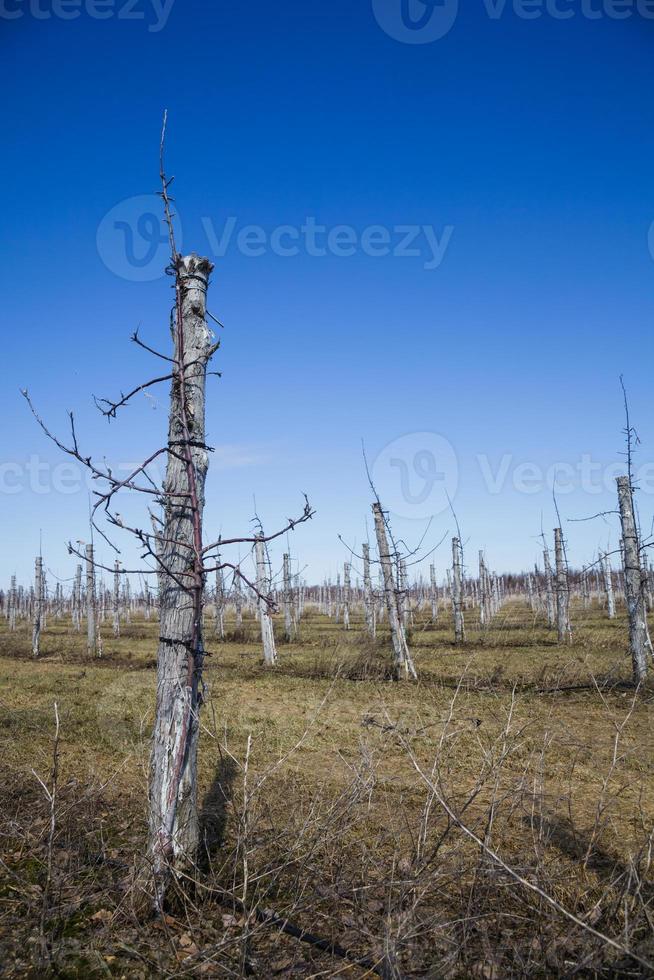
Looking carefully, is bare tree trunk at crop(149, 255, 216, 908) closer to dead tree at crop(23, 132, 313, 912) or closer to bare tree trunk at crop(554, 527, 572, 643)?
dead tree at crop(23, 132, 313, 912)

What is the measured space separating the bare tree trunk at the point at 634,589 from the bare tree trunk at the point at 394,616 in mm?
4982

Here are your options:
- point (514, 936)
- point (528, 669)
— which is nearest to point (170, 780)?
point (514, 936)

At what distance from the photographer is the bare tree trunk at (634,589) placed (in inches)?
470

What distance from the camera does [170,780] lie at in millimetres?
3703

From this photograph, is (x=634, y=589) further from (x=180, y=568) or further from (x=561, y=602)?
(x=180, y=568)

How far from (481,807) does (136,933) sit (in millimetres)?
3849

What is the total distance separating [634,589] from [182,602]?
11.1 meters

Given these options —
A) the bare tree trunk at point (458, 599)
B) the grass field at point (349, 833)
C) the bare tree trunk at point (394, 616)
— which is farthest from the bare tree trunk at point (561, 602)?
the bare tree trunk at point (394, 616)

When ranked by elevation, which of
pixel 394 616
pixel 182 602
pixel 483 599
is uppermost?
pixel 182 602

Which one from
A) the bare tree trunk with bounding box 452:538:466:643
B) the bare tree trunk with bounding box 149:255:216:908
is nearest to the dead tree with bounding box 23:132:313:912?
the bare tree trunk with bounding box 149:255:216:908

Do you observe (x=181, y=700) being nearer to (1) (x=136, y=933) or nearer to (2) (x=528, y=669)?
(1) (x=136, y=933)

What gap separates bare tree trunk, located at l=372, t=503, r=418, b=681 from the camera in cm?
1425

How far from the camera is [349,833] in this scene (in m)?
5.02

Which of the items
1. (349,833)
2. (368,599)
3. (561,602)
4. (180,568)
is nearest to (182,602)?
(180,568)
